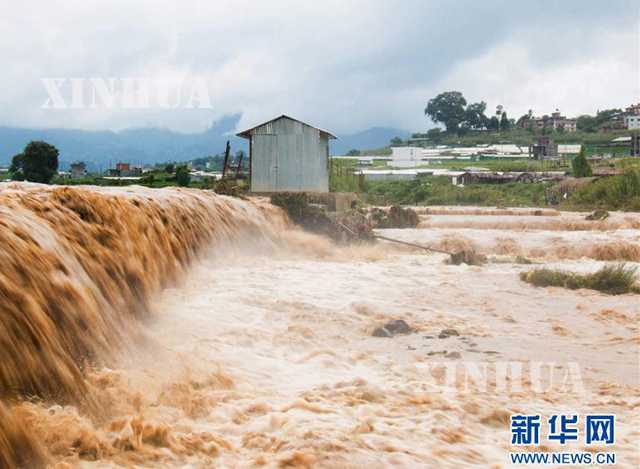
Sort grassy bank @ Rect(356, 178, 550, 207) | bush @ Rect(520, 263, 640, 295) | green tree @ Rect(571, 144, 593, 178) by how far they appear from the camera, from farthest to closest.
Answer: green tree @ Rect(571, 144, 593, 178), grassy bank @ Rect(356, 178, 550, 207), bush @ Rect(520, 263, 640, 295)

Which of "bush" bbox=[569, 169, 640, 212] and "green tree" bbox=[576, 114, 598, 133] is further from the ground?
"green tree" bbox=[576, 114, 598, 133]

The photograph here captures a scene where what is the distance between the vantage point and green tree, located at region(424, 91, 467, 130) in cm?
13188

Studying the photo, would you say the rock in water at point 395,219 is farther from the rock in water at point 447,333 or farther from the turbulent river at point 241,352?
the rock in water at point 447,333

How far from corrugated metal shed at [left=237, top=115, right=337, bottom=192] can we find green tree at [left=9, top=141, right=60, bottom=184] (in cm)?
1343

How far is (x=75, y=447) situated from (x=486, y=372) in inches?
141

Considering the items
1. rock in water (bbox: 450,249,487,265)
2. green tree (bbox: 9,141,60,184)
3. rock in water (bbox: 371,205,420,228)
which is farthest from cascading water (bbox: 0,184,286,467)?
green tree (bbox: 9,141,60,184)

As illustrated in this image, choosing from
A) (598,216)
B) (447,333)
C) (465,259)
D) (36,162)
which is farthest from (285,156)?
(447,333)

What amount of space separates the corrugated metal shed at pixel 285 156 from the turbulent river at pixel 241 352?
11.1m

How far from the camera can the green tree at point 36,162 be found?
101 feet

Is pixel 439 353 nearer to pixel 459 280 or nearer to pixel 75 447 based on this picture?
pixel 75 447

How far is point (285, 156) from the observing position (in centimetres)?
2244

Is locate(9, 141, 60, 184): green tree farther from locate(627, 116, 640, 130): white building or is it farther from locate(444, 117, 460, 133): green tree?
locate(444, 117, 460, 133): green tree

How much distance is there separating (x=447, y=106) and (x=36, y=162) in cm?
11124

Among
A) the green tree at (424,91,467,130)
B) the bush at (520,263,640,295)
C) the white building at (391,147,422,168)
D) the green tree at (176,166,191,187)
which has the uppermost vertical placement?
the green tree at (424,91,467,130)
